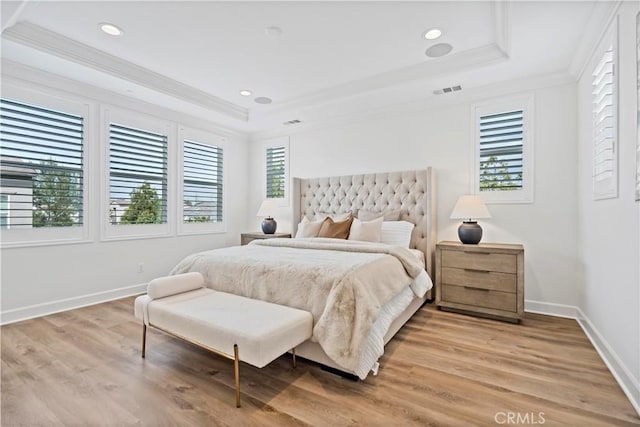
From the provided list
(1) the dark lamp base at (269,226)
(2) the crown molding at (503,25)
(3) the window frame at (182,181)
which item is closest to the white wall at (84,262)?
(3) the window frame at (182,181)

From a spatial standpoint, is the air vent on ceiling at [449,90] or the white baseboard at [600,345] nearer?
the white baseboard at [600,345]

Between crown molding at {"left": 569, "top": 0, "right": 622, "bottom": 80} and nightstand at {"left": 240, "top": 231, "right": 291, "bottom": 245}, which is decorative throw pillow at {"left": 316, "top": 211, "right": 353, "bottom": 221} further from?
crown molding at {"left": 569, "top": 0, "right": 622, "bottom": 80}

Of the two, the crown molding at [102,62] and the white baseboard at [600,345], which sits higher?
the crown molding at [102,62]

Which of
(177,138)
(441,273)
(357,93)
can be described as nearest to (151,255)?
(177,138)

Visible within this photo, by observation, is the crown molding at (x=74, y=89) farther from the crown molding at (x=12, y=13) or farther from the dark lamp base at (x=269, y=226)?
the dark lamp base at (x=269, y=226)

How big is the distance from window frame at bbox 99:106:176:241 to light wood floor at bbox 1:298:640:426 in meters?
1.41

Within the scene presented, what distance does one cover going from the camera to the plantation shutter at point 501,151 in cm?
344

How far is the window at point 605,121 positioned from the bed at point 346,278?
1519 millimetres

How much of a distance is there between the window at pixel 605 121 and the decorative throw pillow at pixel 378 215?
1.90 m

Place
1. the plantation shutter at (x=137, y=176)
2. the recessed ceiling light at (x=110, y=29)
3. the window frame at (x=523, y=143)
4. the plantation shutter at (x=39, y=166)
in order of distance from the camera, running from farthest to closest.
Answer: the plantation shutter at (x=137, y=176)
the window frame at (x=523, y=143)
the plantation shutter at (x=39, y=166)
the recessed ceiling light at (x=110, y=29)

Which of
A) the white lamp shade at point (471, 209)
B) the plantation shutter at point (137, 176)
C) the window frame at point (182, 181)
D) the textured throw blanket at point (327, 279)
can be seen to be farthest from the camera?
the window frame at point (182, 181)

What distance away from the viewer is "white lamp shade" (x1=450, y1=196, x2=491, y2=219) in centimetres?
326

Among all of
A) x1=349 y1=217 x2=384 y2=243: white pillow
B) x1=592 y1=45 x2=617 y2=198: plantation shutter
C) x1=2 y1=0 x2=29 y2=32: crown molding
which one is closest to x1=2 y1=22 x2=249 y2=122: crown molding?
x1=2 y1=0 x2=29 y2=32: crown molding

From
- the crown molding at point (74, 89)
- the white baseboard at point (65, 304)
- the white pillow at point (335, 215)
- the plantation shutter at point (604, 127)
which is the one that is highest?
the crown molding at point (74, 89)
